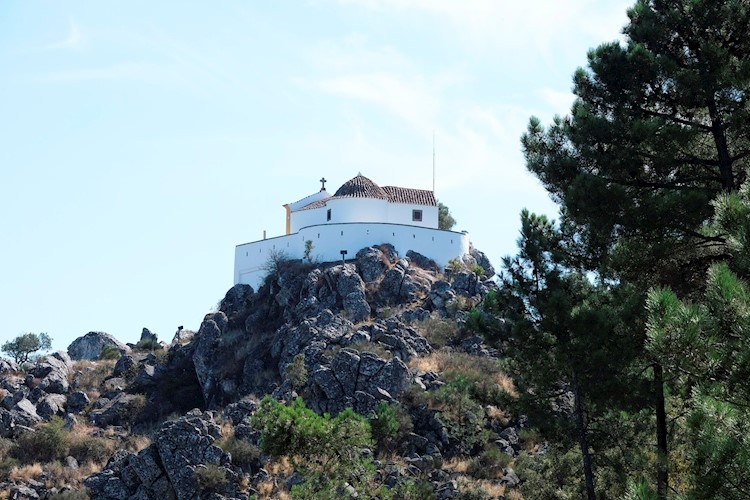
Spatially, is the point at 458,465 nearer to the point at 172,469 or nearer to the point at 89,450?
the point at 172,469

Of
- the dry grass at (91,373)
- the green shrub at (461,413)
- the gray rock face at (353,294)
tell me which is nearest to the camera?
the green shrub at (461,413)

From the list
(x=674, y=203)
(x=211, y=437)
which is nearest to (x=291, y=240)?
(x=211, y=437)

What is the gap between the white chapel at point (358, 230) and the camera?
4841 centimetres

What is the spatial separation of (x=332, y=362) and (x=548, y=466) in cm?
1466

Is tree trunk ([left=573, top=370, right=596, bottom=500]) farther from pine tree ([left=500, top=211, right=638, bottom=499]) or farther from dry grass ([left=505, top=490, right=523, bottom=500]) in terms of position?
dry grass ([left=505, top=490, right=523, bottom=500])

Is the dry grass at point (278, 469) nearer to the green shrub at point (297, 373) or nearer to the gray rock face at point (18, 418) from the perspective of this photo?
the green shrub at point (297, 373)

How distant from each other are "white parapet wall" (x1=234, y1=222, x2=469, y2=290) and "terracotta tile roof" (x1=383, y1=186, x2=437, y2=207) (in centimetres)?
268

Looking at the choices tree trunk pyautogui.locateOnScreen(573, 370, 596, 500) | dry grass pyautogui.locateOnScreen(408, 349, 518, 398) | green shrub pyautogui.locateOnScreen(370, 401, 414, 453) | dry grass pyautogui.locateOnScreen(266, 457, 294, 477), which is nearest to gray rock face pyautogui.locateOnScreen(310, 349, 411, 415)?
green shrub pyautogui.locateOnScreen(370, 401, 414, 453)

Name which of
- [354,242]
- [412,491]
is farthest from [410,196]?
[412,491]

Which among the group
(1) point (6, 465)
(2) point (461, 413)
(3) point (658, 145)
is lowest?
(1) point (6, 465)

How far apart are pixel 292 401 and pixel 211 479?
16.5 ft

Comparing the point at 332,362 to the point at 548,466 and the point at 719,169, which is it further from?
the point at 719,169

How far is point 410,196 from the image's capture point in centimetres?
5197

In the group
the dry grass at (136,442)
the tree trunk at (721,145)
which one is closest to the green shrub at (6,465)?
the dry grass at (136,442)
